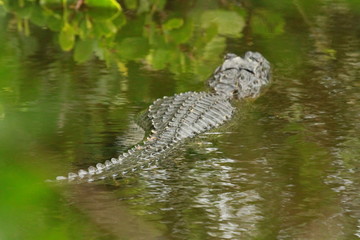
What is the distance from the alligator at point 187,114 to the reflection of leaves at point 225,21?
2013mm

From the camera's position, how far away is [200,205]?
13.4ft

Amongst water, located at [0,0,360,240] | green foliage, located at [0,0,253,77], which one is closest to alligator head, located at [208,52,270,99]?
water, located at [0,0,360,240]

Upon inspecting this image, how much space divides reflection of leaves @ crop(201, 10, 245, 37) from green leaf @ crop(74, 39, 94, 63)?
1.86m

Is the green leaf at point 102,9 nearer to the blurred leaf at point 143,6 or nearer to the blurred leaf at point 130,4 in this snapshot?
the blurred leaf at point 130,4

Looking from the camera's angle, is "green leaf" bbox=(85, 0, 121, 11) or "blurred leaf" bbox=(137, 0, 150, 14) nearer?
"green leaf" bbox=(85, 0, 121, 11)

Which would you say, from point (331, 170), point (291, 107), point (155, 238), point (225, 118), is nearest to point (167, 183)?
point (155, 238)

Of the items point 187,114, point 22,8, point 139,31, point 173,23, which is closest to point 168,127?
point 187,114

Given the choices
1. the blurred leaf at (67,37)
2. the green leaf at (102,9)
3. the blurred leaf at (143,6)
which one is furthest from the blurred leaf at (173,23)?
the blurred leaf at (67,37)

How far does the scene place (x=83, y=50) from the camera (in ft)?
28.5

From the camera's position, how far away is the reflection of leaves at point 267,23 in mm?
9883

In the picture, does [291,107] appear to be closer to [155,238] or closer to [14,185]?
[155,238]

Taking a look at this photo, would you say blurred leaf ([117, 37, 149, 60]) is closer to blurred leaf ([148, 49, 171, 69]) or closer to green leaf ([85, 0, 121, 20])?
blurred leaf ([148, 49, 171, 69])

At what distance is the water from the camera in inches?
139

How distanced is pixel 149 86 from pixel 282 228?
364cm
